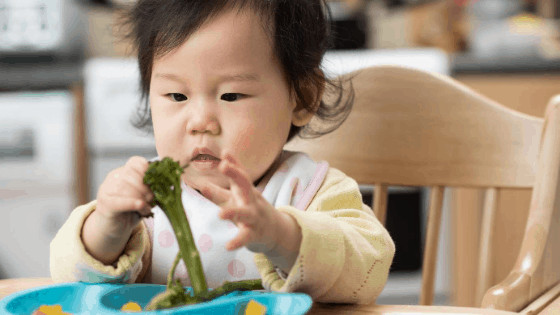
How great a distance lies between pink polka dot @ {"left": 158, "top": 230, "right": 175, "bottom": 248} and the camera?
31.9 inches

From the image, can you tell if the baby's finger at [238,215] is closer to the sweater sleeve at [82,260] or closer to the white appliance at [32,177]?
the sweater sleeve at [82,260]

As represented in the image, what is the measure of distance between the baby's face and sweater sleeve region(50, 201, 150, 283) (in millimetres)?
100

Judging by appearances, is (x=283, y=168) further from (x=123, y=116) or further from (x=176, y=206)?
(x=123, y=116)

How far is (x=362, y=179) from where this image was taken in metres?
1.07

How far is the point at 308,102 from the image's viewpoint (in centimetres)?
89

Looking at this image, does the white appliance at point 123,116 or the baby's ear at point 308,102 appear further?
the white appliance at point 123,116

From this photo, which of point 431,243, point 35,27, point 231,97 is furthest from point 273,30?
point 35,27

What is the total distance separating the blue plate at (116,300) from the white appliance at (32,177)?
152cm

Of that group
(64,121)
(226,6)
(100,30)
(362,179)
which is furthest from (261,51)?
(100,30)

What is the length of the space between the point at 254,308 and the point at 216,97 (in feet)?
0.88

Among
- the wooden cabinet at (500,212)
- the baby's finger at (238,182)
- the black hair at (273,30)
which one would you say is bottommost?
the wooden cabinet at (500,212)

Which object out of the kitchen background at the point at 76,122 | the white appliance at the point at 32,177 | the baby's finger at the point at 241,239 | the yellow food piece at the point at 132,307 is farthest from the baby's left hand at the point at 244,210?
the white appliance at the point at 32,177

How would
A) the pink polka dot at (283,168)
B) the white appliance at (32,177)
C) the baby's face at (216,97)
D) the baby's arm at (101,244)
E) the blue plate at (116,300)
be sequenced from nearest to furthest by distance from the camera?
the blue plate at (116,300) → the baby's arm at (101,244) → the baby's face at (216,97) → the pink polka dot at (283,168) → the white appliance at (32,177)

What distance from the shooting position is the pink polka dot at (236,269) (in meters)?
0.80
